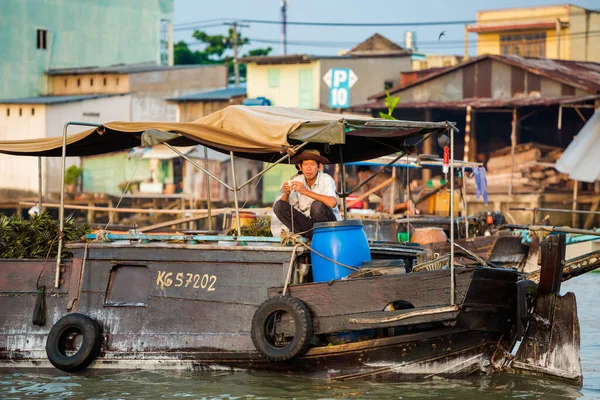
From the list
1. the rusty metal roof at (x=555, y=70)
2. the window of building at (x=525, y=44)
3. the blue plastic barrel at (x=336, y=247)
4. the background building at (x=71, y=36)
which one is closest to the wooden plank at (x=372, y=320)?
the blue plastic barrel at (x=336, y=247)

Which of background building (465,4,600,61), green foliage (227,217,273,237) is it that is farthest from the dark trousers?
background building (465,4,600,61)

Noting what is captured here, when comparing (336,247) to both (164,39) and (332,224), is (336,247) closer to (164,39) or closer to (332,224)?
(332,224)

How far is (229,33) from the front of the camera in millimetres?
47062

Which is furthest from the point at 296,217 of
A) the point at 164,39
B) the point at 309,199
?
the point at 164,39

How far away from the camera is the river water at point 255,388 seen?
8.34m

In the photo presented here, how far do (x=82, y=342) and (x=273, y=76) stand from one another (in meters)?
27.9

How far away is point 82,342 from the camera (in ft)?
29.5

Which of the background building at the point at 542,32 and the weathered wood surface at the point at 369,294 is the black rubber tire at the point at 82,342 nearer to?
the weathered wood surface at the point at 369,294

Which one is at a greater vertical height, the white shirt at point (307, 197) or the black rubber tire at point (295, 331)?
the white shirt at point (307, 197)

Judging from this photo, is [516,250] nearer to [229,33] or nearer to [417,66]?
[417,66]

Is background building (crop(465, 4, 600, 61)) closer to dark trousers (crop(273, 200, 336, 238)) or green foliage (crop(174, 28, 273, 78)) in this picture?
green foliage (crop(174, 28, 273, 78))

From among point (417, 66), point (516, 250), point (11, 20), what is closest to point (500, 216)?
point (516, 250)

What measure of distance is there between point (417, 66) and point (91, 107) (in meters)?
12.1

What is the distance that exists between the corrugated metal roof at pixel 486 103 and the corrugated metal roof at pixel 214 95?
20.4 ft
